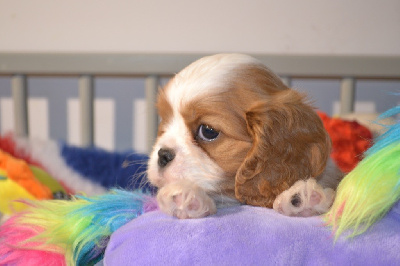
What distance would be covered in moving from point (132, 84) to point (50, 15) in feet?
2.05

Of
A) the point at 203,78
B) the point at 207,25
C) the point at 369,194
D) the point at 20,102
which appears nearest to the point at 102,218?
the point at 203,78

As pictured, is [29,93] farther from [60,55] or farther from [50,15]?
[60,55]

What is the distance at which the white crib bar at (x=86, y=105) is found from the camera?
2189mm

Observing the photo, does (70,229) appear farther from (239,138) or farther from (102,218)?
(239,138)

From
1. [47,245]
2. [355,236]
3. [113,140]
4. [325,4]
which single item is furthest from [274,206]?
[113,140]

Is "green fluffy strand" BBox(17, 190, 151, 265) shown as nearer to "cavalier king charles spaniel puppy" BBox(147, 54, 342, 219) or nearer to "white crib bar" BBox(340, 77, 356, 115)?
"cavalier king charles spaniel puppy" BBox(147, 54, 342, 219)

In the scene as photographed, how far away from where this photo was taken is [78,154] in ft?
7.16

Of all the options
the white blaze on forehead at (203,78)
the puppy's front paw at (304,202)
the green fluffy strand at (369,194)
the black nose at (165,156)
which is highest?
the white blaze on forehead at (203,78)

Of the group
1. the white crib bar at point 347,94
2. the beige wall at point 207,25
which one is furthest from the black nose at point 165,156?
the beige wall at point 207,25

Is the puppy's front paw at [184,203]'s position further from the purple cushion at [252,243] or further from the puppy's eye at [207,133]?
the puppy's eye at [207,133]

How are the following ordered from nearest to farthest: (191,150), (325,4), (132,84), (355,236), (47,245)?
1. (355,236)
2. (47,245)
3. (191,150)
4. (325,4)
5. (132,84)

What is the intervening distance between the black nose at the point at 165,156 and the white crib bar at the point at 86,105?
1.19 meters

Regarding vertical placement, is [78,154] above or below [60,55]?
below

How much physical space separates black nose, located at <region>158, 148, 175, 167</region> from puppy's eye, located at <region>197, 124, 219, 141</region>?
0.09 metres
